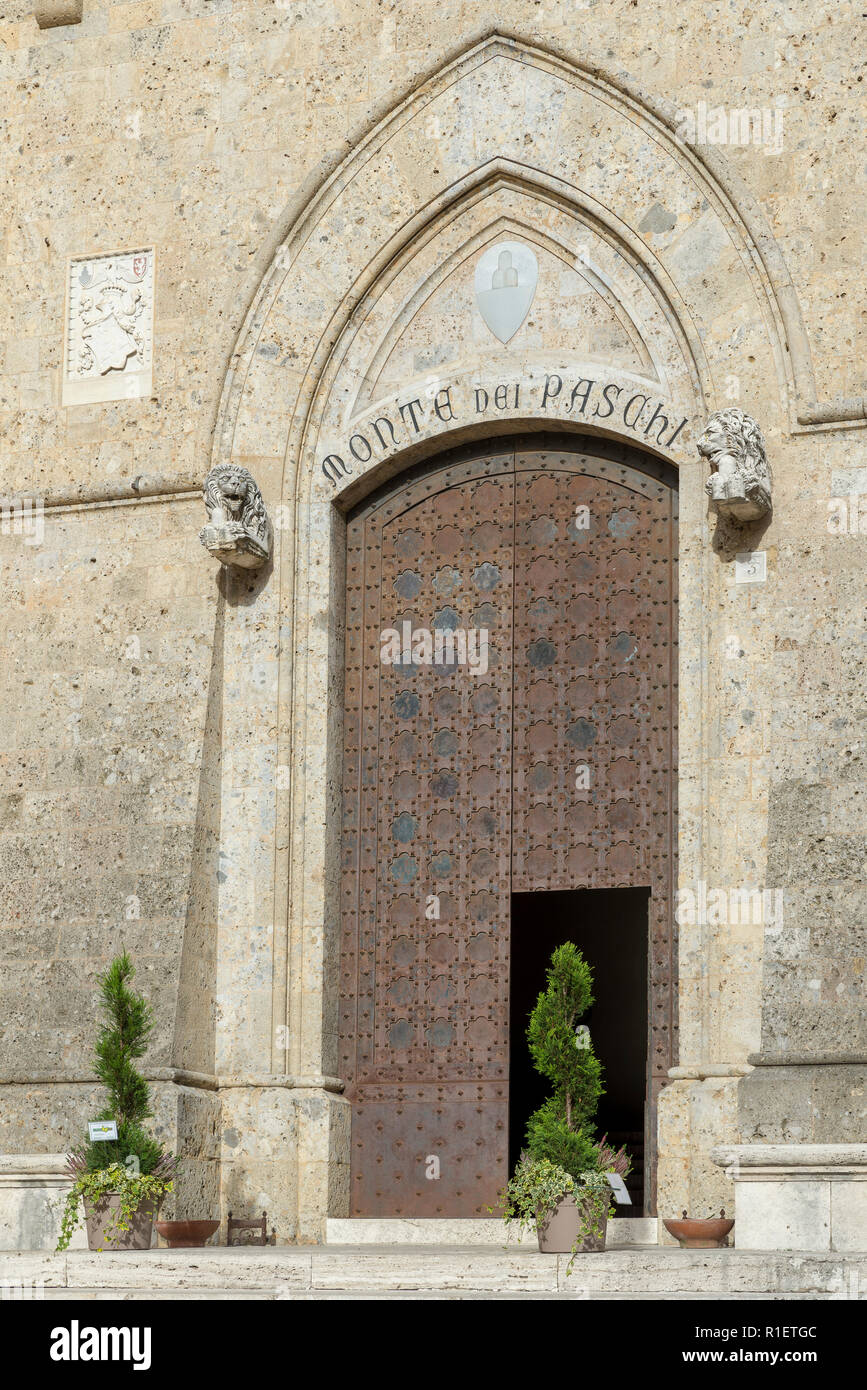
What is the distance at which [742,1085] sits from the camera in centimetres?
1039

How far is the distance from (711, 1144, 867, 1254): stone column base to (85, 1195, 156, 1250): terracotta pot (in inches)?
116

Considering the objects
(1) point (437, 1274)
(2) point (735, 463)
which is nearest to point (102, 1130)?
(1) point (437, 1274)

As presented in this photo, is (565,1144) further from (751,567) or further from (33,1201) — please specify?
(751,567)

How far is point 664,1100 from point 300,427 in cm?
470

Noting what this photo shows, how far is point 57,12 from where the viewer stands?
46.2 ft

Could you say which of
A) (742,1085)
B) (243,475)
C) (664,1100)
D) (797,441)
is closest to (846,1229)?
(742,1085)

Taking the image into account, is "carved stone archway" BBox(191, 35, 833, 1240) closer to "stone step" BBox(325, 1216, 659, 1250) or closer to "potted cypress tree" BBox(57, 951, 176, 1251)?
"stone step" BBox(325, 1216, 659, 1250)

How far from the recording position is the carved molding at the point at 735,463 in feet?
37.7

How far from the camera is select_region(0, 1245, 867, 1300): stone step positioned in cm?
870

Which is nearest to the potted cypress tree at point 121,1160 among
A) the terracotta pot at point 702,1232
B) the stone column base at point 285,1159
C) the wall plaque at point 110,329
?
the stone column base at point 285,1159

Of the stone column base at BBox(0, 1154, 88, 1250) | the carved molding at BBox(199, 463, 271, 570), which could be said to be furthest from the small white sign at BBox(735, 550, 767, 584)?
the stone column base at BBox(0, 1154, 88, 1250)

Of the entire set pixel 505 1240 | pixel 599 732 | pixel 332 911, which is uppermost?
pixel 599 732

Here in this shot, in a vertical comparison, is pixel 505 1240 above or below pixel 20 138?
below

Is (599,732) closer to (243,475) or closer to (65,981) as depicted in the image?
(243,475)
